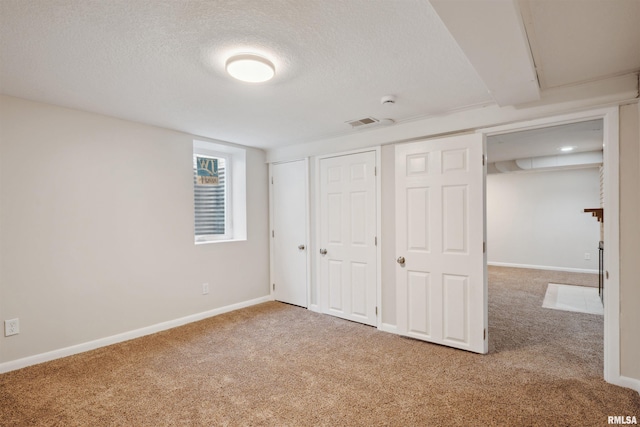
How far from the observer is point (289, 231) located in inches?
178

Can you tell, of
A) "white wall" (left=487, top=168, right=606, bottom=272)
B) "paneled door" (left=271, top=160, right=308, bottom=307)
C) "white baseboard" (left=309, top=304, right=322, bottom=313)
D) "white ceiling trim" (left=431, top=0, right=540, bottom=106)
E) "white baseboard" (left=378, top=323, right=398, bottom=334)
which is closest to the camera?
"white ceiling trim" (left=431, top=0, right=540, bottom=106)

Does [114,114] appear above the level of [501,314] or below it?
above

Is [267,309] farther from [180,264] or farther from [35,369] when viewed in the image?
[35,369]

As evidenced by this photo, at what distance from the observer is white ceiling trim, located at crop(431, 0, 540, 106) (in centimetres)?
139

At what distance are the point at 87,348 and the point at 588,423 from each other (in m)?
3.96

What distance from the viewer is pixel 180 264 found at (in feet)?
12.2

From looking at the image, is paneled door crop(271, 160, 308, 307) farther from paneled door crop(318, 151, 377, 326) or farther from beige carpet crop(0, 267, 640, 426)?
beige carpet crop(0, 267, 640, 426)

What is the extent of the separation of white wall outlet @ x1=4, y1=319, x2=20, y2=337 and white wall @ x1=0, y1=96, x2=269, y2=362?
3 centimetres

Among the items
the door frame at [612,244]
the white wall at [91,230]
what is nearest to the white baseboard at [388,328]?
the door frame at [612,244]

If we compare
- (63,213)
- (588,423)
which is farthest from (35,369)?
(588,423)

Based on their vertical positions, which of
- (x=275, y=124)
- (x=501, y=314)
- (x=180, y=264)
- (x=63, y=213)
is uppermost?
(x=275, y=124)

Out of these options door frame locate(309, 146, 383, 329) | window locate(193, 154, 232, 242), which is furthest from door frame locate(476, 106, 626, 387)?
window locate(193, 154, 232, 242)

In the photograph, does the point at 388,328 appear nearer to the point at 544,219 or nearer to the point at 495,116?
the point at 495,116

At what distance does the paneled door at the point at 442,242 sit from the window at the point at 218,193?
2.28 meters
